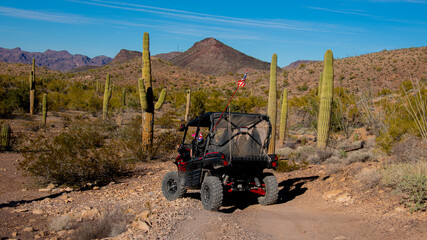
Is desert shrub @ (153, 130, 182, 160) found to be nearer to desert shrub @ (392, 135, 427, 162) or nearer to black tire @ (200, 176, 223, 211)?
black tire @ (200, 176, 223, 211)

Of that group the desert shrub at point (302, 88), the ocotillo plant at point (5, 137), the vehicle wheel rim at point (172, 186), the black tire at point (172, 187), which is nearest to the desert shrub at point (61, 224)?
the black tire at point (172, 187)

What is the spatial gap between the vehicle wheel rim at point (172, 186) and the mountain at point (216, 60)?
119 meters

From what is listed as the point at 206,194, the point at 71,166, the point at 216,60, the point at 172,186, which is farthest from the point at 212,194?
the point at 216,60

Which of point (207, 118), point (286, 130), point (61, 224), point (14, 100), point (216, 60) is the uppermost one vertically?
point (216, 60)

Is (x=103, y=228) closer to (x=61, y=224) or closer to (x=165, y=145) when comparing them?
(x=61, y=224)

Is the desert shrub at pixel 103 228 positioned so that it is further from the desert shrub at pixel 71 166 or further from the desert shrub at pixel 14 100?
the desert shrub at pixel 14 100

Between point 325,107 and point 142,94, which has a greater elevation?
point 142,94

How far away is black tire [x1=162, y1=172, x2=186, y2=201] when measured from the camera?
849cm

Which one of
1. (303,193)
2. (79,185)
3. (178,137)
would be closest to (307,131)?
(178,137)

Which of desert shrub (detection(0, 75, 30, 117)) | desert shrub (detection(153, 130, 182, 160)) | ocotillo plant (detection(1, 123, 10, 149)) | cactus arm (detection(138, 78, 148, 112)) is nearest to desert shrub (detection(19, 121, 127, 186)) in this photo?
cactus arm (detection(138, 78, 148, 112))

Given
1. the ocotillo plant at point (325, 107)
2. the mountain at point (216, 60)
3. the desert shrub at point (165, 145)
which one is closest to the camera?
the ocotillo plant at point (325, 107)

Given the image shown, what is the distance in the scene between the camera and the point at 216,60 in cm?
14112

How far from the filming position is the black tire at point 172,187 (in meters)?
8.49

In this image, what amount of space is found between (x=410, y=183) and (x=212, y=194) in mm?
3809
